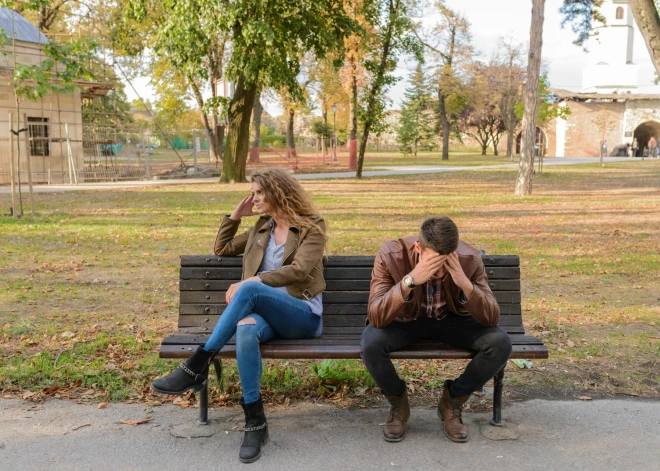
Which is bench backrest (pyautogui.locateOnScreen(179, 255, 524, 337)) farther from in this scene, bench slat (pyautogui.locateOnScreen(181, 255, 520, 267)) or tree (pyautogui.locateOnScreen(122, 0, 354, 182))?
tree (pyautogui.locateOnScreen(122, 0, 354, 182))

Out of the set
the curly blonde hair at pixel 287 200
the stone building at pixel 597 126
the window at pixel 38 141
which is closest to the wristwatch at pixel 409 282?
the curly blonde hair at pixel 287 200

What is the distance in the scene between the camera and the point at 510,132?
5362 cm

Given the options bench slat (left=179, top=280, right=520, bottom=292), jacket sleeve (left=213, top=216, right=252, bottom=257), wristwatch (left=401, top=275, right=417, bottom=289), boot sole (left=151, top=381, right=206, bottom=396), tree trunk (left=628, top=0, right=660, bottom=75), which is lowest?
boot sole (left=151, top=381, right=206, bottom=396)

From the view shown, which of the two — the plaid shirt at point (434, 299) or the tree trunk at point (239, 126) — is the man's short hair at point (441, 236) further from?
the tree trunk at point (239, 126)

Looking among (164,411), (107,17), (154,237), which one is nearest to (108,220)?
(154,237)

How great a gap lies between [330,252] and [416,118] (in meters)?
52.1

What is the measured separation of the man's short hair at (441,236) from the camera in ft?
12.0

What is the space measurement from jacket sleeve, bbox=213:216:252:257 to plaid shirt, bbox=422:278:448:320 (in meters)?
1.25

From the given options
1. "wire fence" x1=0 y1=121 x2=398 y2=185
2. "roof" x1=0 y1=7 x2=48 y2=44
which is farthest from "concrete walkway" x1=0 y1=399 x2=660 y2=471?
"roof" x1=0 y1=7 x2=48 y2=44

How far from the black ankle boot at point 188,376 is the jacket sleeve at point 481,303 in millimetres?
1405

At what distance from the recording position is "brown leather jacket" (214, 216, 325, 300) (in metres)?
4.20

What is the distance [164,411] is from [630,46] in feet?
272

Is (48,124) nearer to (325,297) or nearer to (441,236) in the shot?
(325,297)

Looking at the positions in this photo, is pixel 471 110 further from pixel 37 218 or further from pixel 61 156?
pixel 37 218
